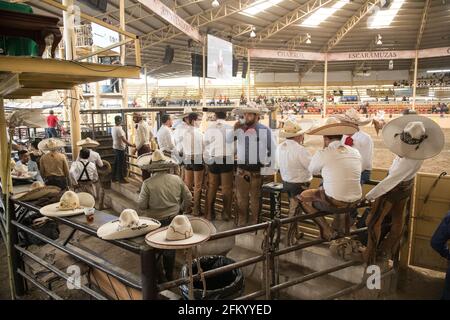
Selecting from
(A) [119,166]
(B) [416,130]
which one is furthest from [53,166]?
(B) [416,130]

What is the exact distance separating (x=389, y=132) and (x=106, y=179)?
648 centimetres

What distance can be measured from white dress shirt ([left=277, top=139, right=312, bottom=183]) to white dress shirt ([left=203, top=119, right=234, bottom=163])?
1057 millimetres

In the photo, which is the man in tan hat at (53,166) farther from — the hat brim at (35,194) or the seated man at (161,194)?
the seated man at (161,194)

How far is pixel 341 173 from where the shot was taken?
136 inches

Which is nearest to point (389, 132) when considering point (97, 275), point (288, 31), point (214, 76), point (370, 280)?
point (370, 280)

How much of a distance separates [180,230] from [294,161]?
2.28m

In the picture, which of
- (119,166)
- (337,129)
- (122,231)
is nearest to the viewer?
(122,231)

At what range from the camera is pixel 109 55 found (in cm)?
1099

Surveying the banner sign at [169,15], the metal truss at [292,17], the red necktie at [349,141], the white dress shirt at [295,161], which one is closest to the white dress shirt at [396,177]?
the white dress shirt at [295,161]

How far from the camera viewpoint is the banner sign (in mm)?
10770

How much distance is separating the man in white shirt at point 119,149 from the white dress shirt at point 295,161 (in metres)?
4.42

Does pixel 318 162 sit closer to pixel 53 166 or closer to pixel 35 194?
pixel 35 194

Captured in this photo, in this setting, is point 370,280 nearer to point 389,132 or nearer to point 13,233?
point 389,132

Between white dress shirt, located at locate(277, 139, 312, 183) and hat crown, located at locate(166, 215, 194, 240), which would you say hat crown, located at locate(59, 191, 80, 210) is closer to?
hat crown, located at locate(166, 215, 194, 240)
